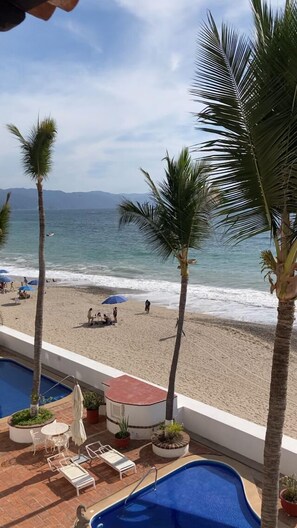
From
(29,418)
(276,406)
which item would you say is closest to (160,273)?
(29,418)

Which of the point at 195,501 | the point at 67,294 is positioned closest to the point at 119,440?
the point at 195,501

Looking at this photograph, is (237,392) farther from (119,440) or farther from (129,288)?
(129,288)

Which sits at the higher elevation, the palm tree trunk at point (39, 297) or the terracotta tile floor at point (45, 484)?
the palm tree trunk at point (39, 297)

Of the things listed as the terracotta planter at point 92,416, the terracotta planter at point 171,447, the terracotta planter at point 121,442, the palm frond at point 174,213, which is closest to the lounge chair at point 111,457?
the terracotta planter at point 121,442

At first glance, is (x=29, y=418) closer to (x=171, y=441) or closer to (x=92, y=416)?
(x=92, y=416)

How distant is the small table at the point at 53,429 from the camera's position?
939 centimetres

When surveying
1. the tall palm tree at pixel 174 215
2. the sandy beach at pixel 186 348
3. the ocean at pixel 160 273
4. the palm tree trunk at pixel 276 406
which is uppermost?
the tall palm tree at pixel 174 215

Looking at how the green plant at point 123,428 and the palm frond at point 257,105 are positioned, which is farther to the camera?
the green plant at point 123,428

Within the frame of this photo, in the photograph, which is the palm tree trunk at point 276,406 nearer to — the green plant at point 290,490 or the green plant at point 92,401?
the green plant at point 290,490

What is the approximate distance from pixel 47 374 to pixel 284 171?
37.8ft

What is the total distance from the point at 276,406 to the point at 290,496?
13.3 ft

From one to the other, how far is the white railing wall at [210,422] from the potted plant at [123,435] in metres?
1.30

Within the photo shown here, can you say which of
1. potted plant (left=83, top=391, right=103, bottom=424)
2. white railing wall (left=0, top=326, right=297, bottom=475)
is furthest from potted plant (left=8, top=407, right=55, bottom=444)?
white railing wall (left=0, top=326, right=297, bottom=475)

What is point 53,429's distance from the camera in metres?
9.54
